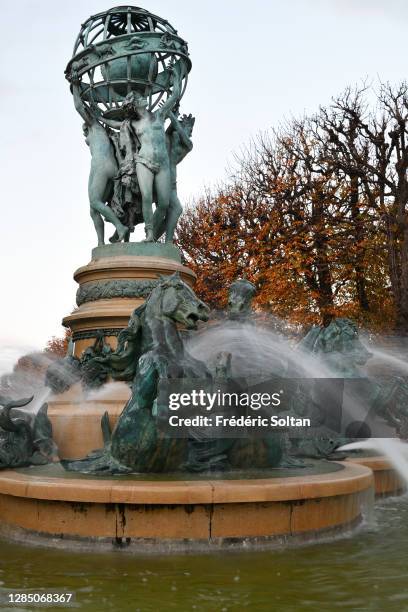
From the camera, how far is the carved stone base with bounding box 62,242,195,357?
11195 mm

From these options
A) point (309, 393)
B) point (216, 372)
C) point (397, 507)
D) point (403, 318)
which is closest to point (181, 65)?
point (309, 393)

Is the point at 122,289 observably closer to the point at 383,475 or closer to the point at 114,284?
the point at 114,284

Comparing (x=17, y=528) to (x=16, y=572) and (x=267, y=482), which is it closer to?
(x=16, y=572)

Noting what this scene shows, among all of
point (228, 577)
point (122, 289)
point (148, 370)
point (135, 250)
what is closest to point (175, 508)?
point (228, 577)

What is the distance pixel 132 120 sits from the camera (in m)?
12.4

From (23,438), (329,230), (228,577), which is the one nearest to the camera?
(228,577)

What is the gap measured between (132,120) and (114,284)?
3.01 meters

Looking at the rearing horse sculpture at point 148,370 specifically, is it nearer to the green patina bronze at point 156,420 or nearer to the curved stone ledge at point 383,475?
the green patina bronze at point 156,420

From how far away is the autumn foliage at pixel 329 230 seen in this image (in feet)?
85.6

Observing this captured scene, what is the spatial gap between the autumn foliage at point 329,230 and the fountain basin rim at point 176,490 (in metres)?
18.9

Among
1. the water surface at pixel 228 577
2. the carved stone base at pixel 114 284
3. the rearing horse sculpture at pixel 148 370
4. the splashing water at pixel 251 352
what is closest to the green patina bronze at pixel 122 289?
the carved stone base at pixel 114 284

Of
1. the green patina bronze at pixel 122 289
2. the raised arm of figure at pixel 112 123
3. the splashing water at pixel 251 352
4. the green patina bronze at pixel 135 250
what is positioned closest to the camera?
the splashing water at pixel 251 352

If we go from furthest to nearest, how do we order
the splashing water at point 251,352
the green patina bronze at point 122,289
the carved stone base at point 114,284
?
the green patina bronze at point 122,289 → the carved stone base at point 114,284 → the splashing water at point 251,352

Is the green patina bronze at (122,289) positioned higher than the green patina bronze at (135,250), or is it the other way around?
the green patina bronze at (135,250)
